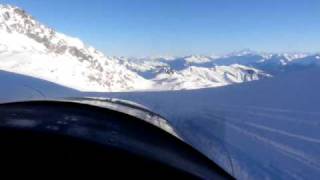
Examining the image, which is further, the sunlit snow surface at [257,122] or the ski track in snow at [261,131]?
the ski track in snow at [261,131]

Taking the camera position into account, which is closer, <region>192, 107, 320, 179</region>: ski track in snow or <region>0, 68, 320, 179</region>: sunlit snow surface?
<region>0, 68, 320, 179</region>: sunlit snow surface

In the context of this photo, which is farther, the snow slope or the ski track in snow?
the ski track in snow

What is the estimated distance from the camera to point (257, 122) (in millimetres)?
9492

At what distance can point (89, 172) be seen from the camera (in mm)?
2768

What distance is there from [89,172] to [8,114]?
1.02 m

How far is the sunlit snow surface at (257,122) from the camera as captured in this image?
7656 mm

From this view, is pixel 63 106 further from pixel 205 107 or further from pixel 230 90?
pixel 230 90

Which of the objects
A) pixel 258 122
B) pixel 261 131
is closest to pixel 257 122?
pixel 258 122

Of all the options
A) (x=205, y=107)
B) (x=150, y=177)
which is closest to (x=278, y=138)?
(x=205, y=107)

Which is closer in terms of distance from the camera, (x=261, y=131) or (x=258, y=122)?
(x=261, y=131)

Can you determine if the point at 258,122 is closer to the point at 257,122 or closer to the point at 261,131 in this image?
the point at 257,122

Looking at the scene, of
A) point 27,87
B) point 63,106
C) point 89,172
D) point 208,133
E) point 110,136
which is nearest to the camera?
point 89,172

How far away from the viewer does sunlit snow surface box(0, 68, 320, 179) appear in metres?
7.66

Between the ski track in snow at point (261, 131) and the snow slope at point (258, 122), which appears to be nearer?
the snow slope at point (258, 122)
